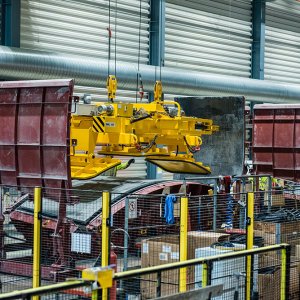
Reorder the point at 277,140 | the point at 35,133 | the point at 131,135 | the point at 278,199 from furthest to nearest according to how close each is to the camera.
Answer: the point at 277,140 < the point at 131,135 < the point at 278,199 < the point at 35,133

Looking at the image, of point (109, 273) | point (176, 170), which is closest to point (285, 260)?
point (109, 273)

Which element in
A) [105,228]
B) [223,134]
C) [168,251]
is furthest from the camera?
[223,134]

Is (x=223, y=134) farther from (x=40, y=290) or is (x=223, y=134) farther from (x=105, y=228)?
(x=40, y=290)

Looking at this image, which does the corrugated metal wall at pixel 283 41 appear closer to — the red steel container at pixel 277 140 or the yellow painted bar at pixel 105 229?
the red steel container at pixel 277 140

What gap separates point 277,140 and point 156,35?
270 inches

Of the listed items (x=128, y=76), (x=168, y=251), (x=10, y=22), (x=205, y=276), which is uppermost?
(x=10, y=22)

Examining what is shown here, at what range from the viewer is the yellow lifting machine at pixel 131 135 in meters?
12.9

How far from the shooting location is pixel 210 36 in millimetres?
24531

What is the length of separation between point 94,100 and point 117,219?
29.4 ft

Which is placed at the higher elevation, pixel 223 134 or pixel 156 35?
pixel 156 35

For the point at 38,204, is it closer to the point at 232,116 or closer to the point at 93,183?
the point at 93,183

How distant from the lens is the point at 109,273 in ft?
16.8

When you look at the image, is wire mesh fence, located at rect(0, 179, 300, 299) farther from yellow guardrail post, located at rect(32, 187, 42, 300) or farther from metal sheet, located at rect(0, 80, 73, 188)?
metal sheet, located at rect(0, 80, 73, 188)

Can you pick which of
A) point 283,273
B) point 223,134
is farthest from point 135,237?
point 223,134
